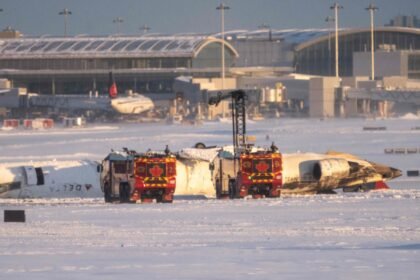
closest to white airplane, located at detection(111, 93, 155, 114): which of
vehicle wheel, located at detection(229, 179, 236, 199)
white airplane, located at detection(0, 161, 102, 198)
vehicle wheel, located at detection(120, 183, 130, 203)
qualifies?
white airplane, located at detection(0, 161, 102, 198)

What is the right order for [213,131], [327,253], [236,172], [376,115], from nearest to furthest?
[327,253] → [236,172] → [213,131] → [376,115]

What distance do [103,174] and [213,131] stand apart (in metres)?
70.9

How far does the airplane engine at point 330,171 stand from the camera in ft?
205

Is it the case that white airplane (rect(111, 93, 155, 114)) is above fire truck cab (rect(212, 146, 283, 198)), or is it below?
above

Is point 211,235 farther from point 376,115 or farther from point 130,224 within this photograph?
point 376,115

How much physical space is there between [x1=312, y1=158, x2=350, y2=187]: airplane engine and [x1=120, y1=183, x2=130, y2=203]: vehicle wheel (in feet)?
31.4

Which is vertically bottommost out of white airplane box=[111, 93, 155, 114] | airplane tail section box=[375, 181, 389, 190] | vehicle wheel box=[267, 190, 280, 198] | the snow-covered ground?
airplane tail section box=[375, 181, 389, 190]

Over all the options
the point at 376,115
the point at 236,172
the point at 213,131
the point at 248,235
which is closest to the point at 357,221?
the point at 248,235

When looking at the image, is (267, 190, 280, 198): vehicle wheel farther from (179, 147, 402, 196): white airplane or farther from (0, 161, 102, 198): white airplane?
(0, 161, 102, 198): white airplane

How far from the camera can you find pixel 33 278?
29812 millimetres

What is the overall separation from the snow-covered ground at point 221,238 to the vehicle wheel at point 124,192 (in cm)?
117

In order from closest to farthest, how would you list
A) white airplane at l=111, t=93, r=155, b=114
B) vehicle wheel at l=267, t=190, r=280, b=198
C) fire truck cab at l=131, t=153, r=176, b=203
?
fire truck cab at l=131, t=153, r=176, b=203 → vehicle wheel at l=267, t=190, r=280, b=198 → white airplane at l=111, t=93, r=155, b=114

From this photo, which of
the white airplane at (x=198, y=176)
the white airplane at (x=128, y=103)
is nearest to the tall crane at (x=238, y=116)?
the white airplane at (x=198, y=176)

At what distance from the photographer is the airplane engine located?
62.4 metres
